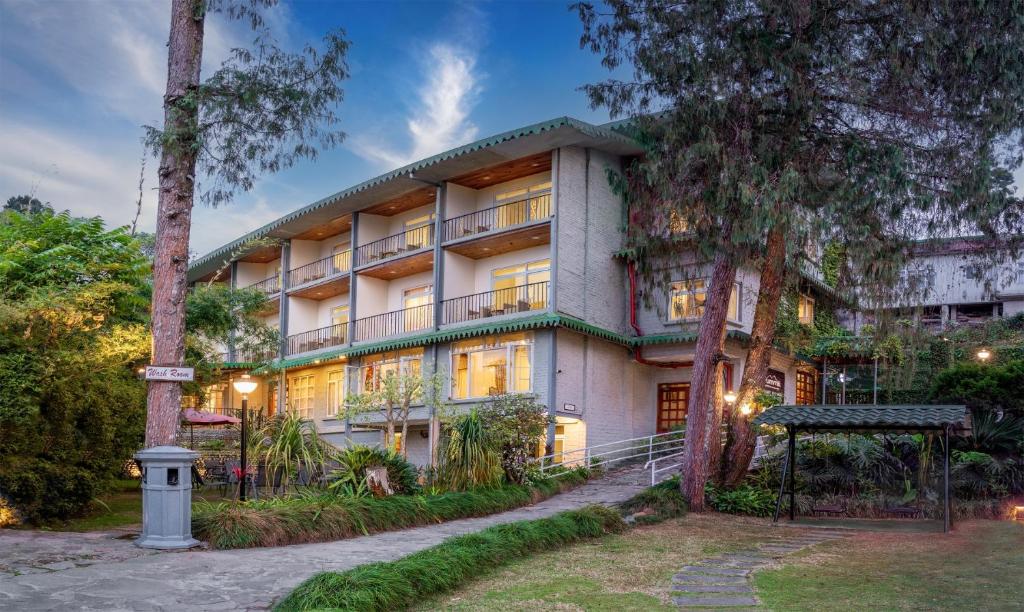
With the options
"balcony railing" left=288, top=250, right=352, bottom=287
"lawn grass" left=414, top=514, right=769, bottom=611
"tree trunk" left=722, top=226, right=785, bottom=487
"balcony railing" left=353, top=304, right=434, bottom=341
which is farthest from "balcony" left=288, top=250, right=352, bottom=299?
"lawn grass" left=414, top=514, right=769, bottom=611

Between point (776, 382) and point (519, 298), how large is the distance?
8.94 meters

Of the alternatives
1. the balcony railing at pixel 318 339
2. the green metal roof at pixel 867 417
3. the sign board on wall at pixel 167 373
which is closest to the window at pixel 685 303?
the green metal roof at pixel 867 417

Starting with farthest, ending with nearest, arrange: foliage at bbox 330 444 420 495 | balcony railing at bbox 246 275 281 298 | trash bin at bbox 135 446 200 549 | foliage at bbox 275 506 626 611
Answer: balcony railing at bbox 246 275 281 298, foliage at bbox 330 444 420 495, trash bin at bbox 135 446 200 549, foliage at bbox 275 506 626 611

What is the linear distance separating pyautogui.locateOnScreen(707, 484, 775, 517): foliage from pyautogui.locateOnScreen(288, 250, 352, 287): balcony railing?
18511 mm

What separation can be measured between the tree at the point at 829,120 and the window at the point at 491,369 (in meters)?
8.92

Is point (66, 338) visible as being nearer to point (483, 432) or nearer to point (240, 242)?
point (483, 432)

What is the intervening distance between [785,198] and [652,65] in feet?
11.8

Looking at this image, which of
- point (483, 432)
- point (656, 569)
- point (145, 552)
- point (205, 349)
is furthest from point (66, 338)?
point (205, 349)

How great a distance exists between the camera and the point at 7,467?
12016mm

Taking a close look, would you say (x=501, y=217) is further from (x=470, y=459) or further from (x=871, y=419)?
(x=871, y=419)

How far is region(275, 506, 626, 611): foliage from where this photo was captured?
26.3 ft

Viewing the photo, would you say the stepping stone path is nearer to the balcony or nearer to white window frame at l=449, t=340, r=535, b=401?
white window frame at l=449, t=340, r=535, b=401

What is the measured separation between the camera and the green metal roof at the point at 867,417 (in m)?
14.7

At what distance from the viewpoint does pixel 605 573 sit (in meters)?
10.8
